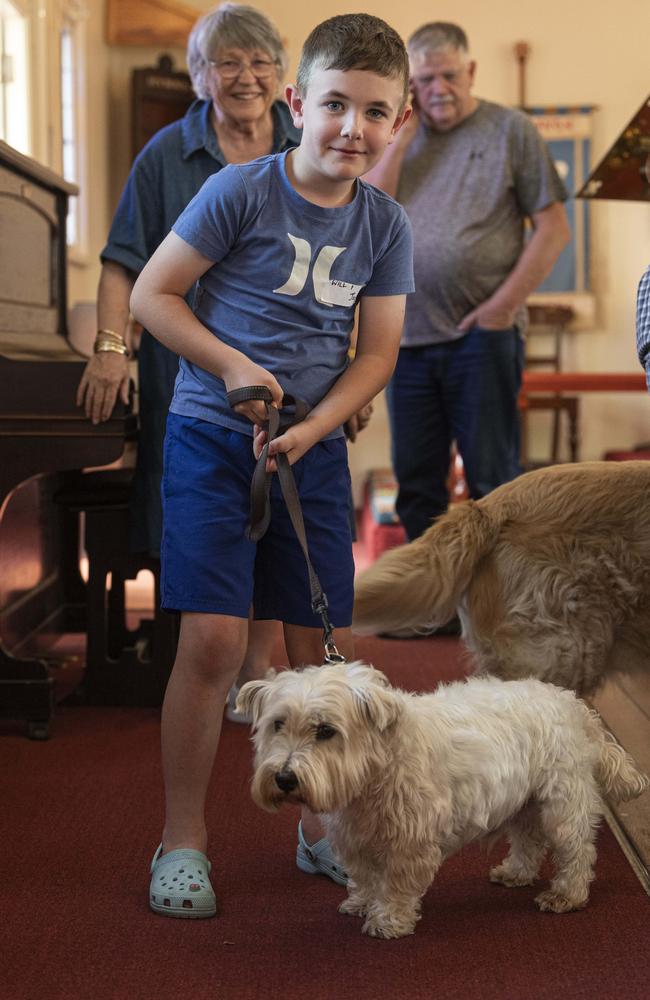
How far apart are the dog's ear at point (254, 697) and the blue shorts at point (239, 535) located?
0.79ft

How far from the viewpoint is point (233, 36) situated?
2.71m

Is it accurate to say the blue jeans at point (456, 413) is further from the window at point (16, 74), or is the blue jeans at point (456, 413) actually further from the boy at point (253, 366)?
the window at point (16, 74)

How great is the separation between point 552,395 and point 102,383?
21.9 feet

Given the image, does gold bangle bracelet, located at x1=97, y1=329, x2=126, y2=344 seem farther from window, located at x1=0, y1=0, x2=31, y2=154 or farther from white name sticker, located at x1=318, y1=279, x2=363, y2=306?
window, located at x1=0, y1=0, x2=31, y2=154

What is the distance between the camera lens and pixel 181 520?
6.10 ft

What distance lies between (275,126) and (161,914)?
192cm

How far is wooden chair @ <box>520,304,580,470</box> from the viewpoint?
28.6ft

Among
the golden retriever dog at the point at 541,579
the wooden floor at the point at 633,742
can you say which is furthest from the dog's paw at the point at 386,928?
the golden retriever dog at the point at 541,579

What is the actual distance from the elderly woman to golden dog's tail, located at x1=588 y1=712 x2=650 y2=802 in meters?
1.45

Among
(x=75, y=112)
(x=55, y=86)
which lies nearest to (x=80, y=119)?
(x=75, y=112)

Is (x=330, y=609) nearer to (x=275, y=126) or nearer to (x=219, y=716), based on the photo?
(x=219, y=716)

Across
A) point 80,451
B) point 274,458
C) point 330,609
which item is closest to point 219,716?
point 330,609

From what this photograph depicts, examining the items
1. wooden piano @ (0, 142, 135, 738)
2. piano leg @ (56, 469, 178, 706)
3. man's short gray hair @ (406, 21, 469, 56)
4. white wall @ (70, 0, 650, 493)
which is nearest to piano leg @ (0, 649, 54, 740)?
wooden piano @ (0, 142, 135, 738)

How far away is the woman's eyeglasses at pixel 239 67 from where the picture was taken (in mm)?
2723
